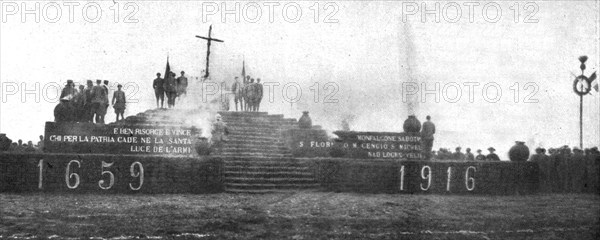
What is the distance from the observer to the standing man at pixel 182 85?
883 inches

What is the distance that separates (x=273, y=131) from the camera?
66.0 ft

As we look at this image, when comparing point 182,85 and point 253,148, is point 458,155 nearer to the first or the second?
point 253,148

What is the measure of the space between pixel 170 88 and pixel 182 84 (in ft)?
2.89

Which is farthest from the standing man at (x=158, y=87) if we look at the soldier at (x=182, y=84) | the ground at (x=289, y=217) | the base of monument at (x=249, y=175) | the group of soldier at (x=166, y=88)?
the ground at (x=289, y=217)

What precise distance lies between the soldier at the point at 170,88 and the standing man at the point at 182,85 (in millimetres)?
458

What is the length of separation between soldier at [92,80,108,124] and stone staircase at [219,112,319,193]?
4.44m

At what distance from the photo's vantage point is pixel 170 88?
2178 centimetres

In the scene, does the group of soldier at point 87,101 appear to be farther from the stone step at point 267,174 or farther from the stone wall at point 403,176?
the stone wall at point 403,176

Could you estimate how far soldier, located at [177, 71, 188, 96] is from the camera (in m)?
22.4

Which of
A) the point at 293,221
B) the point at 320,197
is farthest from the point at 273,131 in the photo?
the point at 293,221

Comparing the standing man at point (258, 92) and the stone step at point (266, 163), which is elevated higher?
the standing man at point (258, 92)

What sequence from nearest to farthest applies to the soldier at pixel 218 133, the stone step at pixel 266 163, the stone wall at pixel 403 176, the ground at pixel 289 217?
1. the ground at pixel 289 217
2. the stone wall at pixel 403 176
3. the stone step at pixel 266 163
4. the soldier at pixel 218 133

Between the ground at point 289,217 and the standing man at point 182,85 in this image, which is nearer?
the ground at point 289,217

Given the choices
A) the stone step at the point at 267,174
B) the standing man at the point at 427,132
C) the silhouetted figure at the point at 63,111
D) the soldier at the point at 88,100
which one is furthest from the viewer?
the standing man at the point at 427,132
